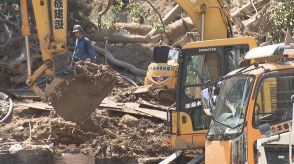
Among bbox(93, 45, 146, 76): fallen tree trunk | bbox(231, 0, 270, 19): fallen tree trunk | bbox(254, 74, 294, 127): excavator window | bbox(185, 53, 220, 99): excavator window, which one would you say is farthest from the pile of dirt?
bbox(231, 0, 270, 19): fallen tree trunk

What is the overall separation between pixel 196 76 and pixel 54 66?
7.83 ft

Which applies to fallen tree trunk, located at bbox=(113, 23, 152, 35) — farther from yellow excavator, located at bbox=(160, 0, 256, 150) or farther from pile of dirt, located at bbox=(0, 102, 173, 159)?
yellow excavator, located at bbox=(160, 0, 256, 150)

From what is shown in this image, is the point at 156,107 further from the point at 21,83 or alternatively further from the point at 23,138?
the point at 21,83

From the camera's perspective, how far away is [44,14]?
34.5 ft

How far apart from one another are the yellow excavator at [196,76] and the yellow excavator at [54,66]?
1.76m

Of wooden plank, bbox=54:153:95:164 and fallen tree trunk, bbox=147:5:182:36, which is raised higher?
fallen tree trunk, bbox=147:5:182:36

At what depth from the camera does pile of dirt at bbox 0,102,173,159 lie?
11070 mm

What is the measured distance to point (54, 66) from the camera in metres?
10.5

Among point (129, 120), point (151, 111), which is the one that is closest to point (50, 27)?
point (129, 120)

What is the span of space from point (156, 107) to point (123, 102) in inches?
38.8

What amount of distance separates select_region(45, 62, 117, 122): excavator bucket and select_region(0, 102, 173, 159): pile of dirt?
0.42 metres

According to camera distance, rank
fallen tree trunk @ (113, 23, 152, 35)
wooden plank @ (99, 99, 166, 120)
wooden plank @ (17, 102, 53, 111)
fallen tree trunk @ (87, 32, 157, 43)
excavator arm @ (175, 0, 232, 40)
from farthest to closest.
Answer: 1. fallen tree trunk @ (113, 23, 152, 35)
2. fallen tree trunk @ (87, 32, 157, 43)
3. wooden plank @ (17, 102, 53, 111)
4. wooden plank @ (99, 99, 166, 120)
5. excavator arm @ (175, 0, 232, 40)

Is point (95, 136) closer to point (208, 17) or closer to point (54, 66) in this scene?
point (54, 66)

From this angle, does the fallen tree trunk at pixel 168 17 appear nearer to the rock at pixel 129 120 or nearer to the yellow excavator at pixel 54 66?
the rock at pixel 129 120
